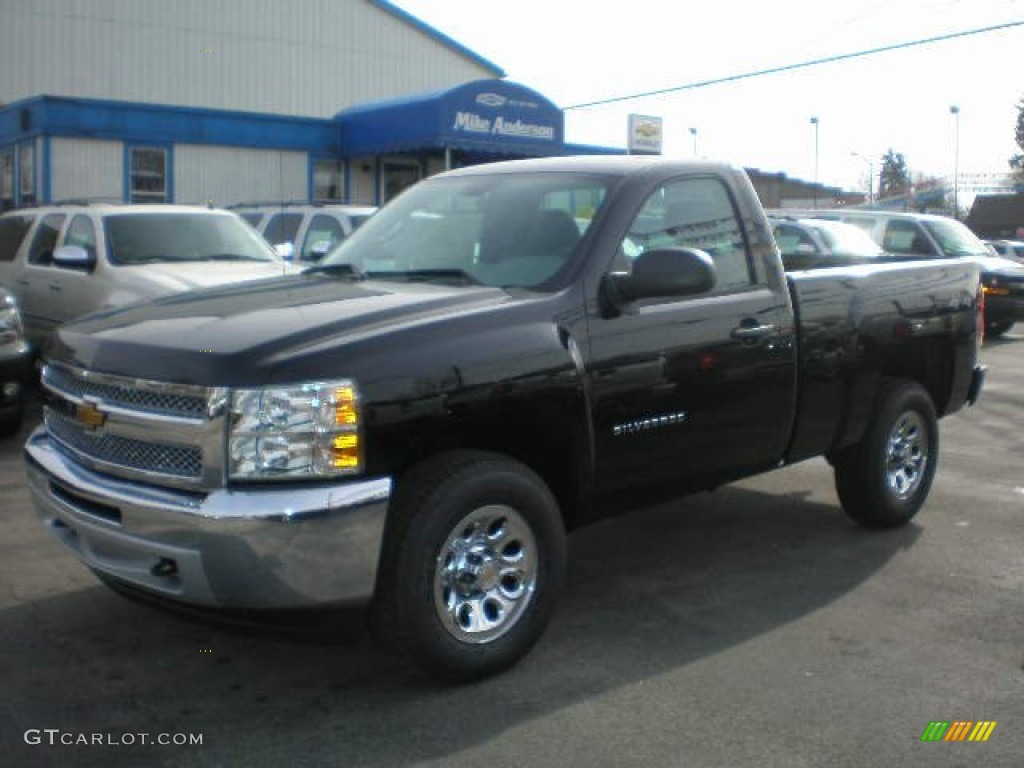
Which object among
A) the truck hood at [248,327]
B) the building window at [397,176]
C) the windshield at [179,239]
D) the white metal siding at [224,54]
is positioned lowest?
the truck hood at [248,327]

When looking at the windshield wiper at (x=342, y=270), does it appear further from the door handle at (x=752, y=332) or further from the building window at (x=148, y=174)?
the building window at (x=148, y=174)

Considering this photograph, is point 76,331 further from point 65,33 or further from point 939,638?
point 65,33

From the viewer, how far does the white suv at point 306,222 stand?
14.1m

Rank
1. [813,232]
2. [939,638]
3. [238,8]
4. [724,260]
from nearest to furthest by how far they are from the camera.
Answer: [939,638] → [724,260] → [813,232] → [238,8]

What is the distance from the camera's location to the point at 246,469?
3844 mm

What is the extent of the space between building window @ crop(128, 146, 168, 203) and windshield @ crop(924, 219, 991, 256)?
13252mm

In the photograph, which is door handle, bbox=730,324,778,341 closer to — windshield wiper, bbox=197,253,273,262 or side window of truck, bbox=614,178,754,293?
side window of truck, bbox=614,178,754,293

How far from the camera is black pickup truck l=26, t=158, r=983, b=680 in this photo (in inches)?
151

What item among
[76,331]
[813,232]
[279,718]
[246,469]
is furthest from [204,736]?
[813,232]

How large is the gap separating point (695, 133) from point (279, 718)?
63299mm

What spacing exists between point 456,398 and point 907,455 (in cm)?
336

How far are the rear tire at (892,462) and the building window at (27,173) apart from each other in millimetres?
18014

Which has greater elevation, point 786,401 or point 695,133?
point 695,133

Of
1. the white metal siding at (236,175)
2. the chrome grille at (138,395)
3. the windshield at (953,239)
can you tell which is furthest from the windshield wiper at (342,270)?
the white metal siding at (236,175)
